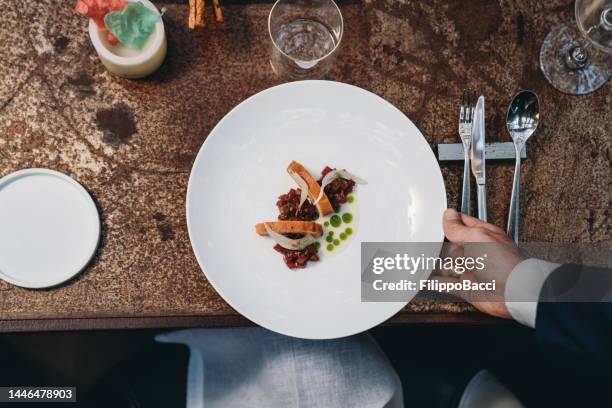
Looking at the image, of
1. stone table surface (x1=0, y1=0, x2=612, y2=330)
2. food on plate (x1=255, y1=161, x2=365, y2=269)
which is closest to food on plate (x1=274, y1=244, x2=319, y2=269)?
food on plate (x1=255, y1=161, x2=365, y2=269)

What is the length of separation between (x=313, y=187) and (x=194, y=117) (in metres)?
0.25

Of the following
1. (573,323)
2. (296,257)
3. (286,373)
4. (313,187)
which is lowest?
(286,373)

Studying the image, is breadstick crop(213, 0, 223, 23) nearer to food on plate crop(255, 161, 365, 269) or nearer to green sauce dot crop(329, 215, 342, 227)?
food on plate crop(255, 161, 365, 269)

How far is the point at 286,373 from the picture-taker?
1.06 m

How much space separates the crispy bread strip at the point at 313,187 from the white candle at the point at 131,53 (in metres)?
0.30

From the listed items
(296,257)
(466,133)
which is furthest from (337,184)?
(466,133)

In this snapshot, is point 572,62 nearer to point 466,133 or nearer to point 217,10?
point 466,133

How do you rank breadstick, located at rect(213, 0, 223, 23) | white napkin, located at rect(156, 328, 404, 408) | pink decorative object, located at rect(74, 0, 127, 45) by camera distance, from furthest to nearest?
white napkin, located at rect(156, 328, 404, 408), breadstick, located at rect(213, 0, 223, 23), pink decorative object, located at rect(74, 0, 127, 45)

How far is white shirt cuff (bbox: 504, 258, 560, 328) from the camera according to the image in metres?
0.88

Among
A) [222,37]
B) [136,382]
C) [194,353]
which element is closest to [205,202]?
[222,37]

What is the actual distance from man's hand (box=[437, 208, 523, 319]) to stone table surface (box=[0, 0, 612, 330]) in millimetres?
48

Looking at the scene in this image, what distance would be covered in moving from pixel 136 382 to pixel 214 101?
0.65 m

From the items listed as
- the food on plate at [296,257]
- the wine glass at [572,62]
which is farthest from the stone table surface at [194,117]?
the food on plate at [296,257]

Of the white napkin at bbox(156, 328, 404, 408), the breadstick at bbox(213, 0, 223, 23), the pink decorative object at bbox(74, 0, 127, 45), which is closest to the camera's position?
the pink decorative object at bbox(74, 0, 127, 45)
